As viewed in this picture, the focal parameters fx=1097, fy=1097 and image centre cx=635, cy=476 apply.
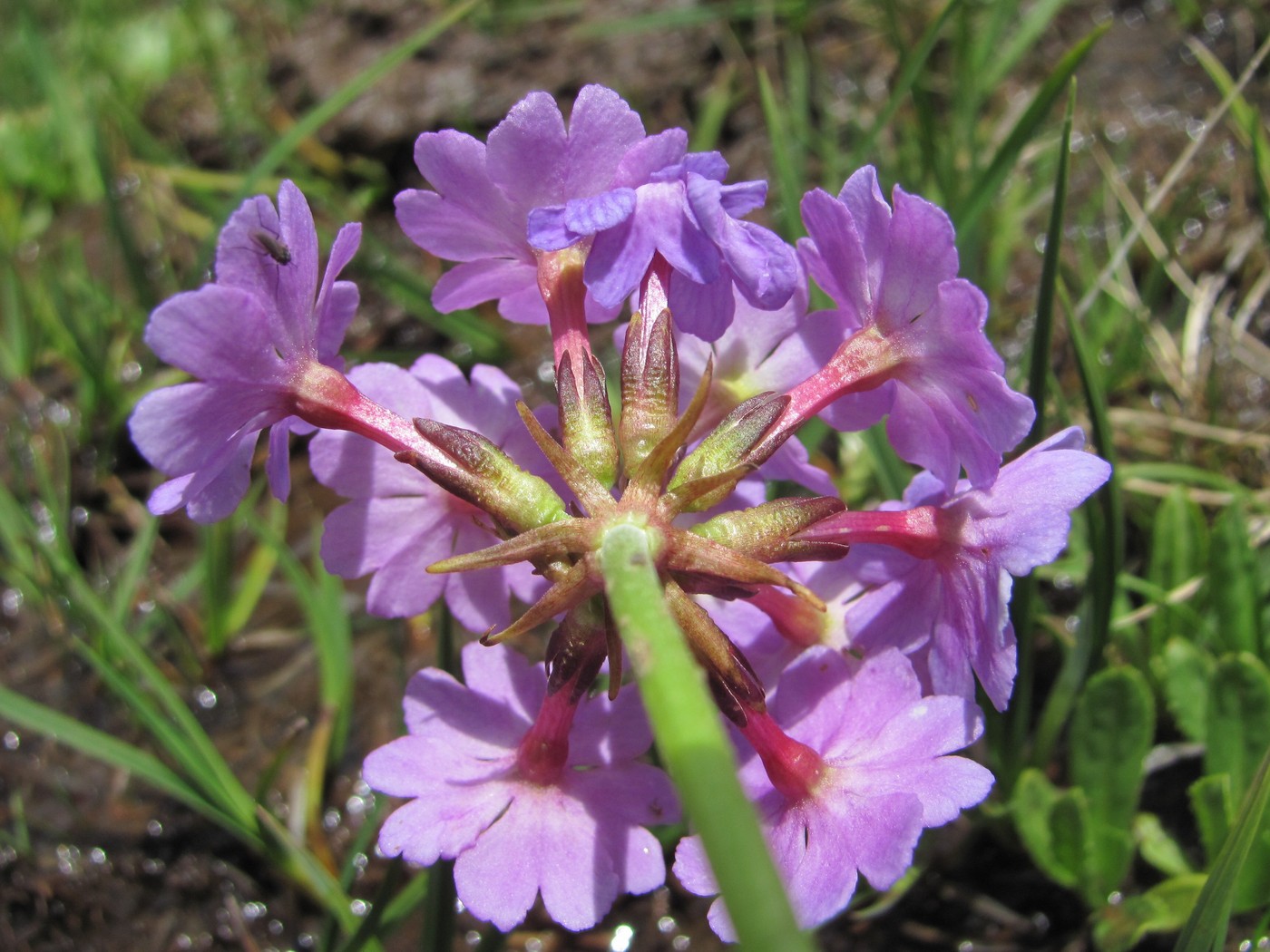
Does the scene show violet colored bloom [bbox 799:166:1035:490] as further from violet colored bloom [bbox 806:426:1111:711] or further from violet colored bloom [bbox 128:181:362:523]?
violet colored bloom [bbox 128:181:362:523]

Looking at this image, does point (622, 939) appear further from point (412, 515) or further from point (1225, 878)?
point (1225, 878)

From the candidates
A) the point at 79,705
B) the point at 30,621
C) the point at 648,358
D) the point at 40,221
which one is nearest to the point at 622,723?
the point at 648,358

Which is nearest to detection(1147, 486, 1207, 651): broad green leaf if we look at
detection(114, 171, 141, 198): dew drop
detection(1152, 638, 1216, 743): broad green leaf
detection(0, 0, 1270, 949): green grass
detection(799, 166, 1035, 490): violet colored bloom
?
detection(0, 0, 1270, 949): green grass

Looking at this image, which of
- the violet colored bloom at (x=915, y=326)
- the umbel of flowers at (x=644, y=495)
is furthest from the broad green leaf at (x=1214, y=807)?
the violet colored bloom at (x=915, y=326)

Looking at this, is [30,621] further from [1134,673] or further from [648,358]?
[1134,673]

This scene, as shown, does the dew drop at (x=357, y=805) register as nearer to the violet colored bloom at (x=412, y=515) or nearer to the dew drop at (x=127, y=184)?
the violet colored bloom at (x=412, y=515)

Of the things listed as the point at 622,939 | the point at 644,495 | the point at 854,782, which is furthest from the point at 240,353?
the point at 622,939

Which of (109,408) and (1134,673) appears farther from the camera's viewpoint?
(109,408)
